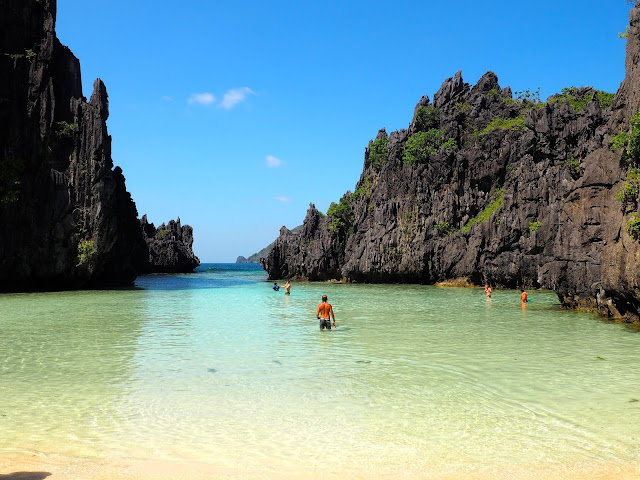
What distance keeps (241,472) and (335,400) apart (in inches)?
159

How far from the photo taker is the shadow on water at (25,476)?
6.62 meters

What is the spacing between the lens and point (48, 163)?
54.3 metres

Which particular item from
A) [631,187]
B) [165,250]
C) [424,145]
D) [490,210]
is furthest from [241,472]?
[165,250]

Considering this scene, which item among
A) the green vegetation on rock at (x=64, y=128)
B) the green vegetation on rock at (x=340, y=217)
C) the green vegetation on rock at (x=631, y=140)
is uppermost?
the green vegetation on rock at (x=64, y=128)

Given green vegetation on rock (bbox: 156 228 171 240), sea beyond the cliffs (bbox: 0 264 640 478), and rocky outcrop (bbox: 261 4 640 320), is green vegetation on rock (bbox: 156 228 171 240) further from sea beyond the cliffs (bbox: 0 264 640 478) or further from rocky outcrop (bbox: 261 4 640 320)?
sea beyond the cliffs (bbox: 0 264 640 478)

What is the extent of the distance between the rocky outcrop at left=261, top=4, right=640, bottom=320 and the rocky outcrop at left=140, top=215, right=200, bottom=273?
45.6 meters

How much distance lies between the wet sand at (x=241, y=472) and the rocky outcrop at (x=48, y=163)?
5006 centimetres

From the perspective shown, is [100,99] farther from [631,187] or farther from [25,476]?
[25,476]

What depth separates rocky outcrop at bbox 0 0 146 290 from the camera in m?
51.4

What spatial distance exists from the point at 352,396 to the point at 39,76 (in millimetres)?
56769

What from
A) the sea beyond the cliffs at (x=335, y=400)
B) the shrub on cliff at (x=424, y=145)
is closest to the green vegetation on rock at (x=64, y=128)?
the sea beyond the cliffs at (x=335, y=400)

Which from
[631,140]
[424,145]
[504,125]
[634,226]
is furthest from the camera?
[424,145]

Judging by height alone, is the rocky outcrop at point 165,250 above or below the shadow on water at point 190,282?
above

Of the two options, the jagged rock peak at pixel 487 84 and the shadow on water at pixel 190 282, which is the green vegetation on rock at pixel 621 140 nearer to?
the shadow on water at pixel 190 282
